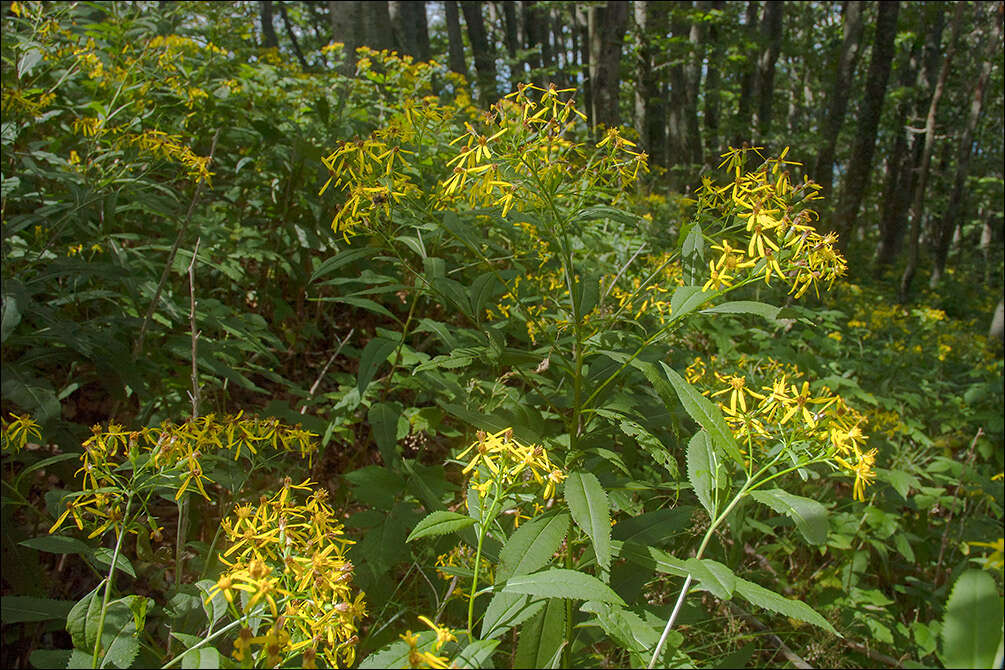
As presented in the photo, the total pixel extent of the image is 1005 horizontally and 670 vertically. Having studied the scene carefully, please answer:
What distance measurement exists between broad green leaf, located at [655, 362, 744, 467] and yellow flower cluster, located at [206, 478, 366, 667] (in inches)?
25.3

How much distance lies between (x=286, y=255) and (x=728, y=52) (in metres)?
9.39

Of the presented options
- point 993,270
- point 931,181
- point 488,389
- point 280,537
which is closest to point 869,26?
point 931,181

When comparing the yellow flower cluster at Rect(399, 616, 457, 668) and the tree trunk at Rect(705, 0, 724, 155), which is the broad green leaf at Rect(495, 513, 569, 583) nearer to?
the yellow flower cluster at Rect(399, 616, 457, 668)

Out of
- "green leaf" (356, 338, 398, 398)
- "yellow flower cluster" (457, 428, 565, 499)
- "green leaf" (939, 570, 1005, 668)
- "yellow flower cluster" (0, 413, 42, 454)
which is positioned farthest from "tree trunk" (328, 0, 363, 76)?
"green leaf" (939, 570, 1005, 668)

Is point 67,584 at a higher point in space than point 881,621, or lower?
higher

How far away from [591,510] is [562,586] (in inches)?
6.9

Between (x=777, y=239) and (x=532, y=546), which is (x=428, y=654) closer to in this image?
(x=532, y=546)

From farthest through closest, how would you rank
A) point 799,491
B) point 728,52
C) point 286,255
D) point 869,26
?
point 869,26, point 728,52, point 286,255, point 799,491

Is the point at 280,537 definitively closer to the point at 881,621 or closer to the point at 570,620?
the point at 570,620

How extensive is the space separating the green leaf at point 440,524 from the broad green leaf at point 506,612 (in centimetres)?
13

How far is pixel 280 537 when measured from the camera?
3.24 feet

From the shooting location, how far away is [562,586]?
0.93 metres

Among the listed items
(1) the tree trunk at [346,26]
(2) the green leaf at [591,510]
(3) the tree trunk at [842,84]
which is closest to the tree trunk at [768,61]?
(3) the tree trunk at [842,84]

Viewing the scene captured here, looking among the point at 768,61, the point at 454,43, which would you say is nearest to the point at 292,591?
the point at 768,61
